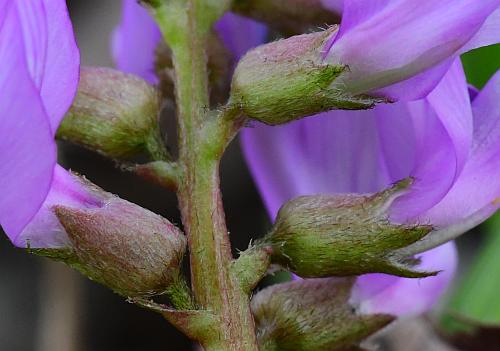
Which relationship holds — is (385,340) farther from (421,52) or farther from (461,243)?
(421,52)

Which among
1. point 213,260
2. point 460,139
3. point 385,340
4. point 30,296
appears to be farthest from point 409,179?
point 30,296

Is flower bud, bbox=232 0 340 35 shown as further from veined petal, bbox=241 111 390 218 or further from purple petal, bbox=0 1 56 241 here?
purple petal, bbox=0 1 56 241

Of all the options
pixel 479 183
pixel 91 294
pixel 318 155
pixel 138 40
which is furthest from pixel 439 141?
pixel 91 294

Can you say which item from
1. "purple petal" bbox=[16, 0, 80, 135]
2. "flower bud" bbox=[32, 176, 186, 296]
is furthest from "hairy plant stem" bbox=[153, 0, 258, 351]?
"purple petal" bbox=[16, 0, 80, 135]

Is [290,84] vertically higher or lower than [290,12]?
lower

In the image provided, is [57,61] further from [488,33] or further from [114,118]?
[488,33]

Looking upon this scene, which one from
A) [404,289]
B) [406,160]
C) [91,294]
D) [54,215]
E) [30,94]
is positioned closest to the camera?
[30,94]

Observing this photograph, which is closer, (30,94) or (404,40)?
(30,94)
